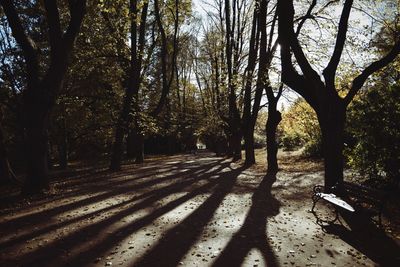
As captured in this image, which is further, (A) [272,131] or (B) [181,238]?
(A) [272,131]

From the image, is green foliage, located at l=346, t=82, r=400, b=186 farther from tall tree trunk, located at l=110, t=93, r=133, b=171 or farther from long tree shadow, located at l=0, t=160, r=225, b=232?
tall tree trunk, located at l=110, t=93, r=133, b=171

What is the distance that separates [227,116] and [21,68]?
16502mm

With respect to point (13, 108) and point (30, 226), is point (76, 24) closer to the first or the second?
point (30, 226)

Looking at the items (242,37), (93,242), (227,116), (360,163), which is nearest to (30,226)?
(93,242)

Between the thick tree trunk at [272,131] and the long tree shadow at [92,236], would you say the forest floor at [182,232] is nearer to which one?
the long tree shadow at [92,236]

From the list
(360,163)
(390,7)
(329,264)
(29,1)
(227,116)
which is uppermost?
(29,1)

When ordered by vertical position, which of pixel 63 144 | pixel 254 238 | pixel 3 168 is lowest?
pixel 254 238

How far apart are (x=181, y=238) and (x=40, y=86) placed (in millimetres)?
6733

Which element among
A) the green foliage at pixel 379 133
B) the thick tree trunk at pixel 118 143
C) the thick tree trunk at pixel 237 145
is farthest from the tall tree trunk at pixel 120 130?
the green foliage at pixel 379 133

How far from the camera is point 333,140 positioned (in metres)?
9.36

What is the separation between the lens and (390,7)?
15.9 m

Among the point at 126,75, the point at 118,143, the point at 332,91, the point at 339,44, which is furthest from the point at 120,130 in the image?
the point at 339,44

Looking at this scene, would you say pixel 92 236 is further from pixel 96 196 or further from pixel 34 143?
pixel 34 143

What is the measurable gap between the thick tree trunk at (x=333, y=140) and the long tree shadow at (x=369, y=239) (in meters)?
1.69
